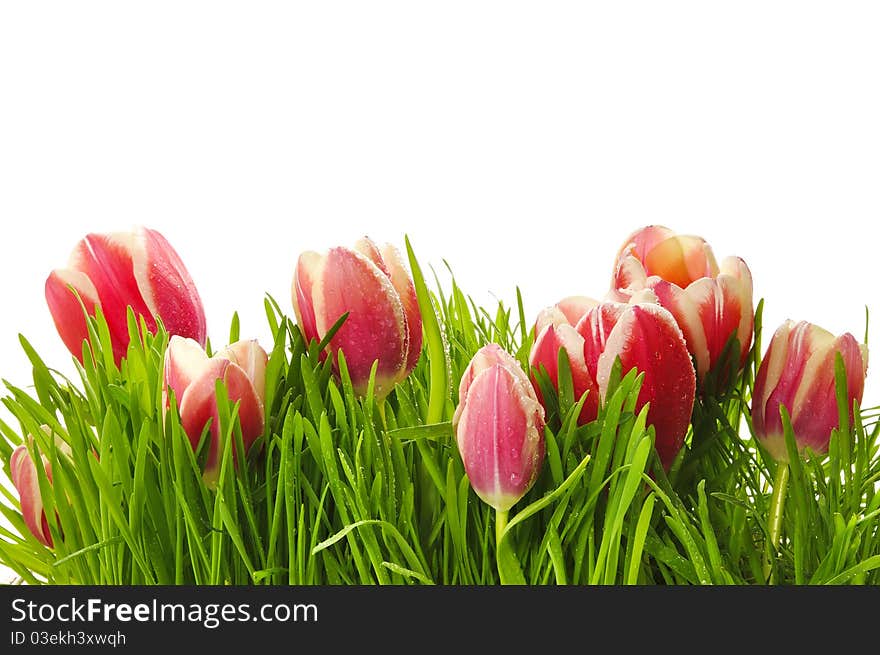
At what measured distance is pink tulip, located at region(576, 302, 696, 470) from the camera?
52cm

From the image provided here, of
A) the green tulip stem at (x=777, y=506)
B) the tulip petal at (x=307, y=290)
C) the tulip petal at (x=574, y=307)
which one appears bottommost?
the green tulip stem at (x=777, y=506)

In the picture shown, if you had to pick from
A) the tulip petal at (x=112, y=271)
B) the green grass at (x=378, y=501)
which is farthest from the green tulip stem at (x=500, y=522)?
the tulip petal at (x=112, y=271)

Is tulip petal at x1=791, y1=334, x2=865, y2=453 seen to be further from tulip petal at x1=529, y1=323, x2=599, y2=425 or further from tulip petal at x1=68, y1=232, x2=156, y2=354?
tulip petal at x1=68, y1=232, x2=156, y2=354

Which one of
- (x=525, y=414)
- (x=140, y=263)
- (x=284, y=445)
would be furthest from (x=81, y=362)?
(x=525, y=414)

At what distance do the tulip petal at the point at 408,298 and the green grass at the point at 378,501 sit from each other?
2 cm

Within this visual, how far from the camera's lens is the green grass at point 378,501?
1.69 feet

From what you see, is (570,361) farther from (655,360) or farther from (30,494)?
(30,494)

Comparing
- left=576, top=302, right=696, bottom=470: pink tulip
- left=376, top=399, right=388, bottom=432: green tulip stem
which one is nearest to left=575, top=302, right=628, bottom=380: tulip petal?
left=576, top=302, right=696, bottom=470: pink tulip

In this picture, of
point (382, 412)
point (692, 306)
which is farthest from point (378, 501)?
point (692, 306)

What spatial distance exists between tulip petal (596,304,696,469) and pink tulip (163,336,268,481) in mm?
163

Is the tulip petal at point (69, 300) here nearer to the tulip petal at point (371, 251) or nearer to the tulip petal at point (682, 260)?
the tulip petal at point (371, 251)

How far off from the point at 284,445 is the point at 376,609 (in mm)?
83

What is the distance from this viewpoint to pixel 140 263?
0.62 metres

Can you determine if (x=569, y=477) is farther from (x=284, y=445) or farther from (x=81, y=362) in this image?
(x=81, y=362)
